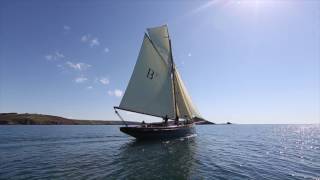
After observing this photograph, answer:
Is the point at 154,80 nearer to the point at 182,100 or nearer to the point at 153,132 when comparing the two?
the point at 153,132

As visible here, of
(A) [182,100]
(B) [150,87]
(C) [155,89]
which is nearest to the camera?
(B) [150,87]

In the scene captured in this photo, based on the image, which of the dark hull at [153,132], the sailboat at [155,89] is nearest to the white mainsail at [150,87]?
the sailboat at [155,89]

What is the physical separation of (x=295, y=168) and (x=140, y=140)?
989 inches

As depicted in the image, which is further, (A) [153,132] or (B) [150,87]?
(B) [150,87]

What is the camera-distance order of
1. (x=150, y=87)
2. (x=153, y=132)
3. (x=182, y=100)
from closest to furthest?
(x=153, y=132) < (x=150, y=87) < (x=182, y=100)

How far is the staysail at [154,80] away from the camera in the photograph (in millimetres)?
43469

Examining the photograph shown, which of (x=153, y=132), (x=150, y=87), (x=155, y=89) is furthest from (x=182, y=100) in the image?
(x=153, y=132)

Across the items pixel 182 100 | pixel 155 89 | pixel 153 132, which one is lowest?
pixel 153 132

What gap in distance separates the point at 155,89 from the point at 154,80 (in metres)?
1.67

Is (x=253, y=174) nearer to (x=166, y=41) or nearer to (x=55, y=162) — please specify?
(x=55, y=162)

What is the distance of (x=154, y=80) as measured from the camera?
4547 centimetres

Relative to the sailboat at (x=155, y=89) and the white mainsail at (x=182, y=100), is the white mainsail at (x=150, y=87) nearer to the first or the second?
the sailboat at (x=155, y=89)

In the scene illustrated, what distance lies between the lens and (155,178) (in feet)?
61.3

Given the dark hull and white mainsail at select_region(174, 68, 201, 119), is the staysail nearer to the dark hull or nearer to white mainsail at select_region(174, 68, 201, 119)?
white mainsail at select_region(174, 68, 201, 119)
